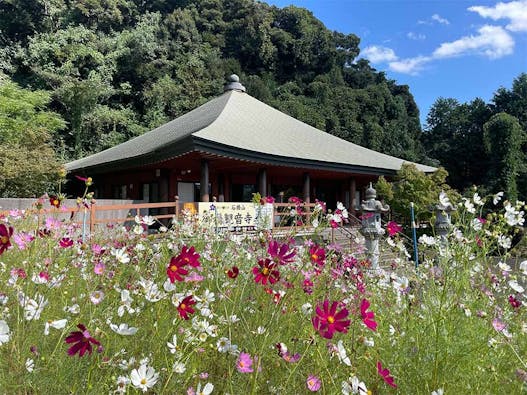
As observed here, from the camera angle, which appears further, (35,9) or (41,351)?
(35,9)

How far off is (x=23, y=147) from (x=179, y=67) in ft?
55.6

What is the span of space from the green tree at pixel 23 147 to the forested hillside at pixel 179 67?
4044 millimetres

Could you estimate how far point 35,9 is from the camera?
29.0 meters

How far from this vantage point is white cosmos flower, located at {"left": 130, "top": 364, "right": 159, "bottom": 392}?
908 mm

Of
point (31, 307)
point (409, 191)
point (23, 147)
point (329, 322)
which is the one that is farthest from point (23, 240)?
point (23, 147)

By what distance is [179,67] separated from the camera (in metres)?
28.9

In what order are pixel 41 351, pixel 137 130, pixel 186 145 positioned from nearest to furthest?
pixel 41 351 < pixel 186 145 < pixel 137 130

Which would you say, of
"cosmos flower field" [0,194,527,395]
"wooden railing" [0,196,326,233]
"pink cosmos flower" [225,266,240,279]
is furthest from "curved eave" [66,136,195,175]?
"pink cosmos flower" [225,266,240,279]

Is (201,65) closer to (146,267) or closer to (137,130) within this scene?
(137,130)

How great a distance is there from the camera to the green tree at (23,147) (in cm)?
1277

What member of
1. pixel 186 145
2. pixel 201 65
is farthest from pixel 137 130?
pixel 186 145

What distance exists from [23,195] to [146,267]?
13.0m

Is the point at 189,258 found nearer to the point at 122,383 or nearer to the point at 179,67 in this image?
the point at 122,383

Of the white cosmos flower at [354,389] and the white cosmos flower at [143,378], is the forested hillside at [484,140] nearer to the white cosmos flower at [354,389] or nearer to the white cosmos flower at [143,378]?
the white cosmos flower at [354,389]
